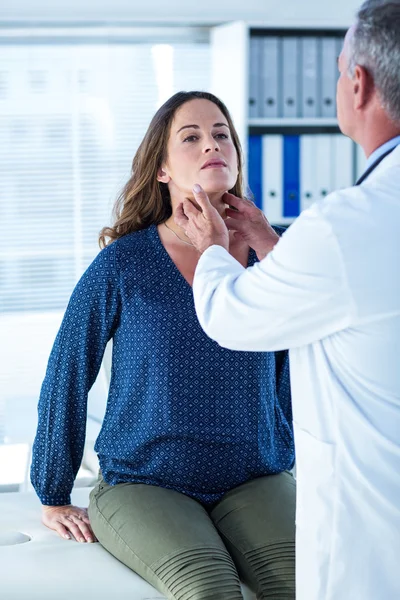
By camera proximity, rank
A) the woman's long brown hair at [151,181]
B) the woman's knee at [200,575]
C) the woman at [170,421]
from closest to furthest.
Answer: the woman's knee at [200,575], the woman at [170,421], the woman's long brown hair at [151,181]

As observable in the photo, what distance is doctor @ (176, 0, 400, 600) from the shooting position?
1122 millimetres

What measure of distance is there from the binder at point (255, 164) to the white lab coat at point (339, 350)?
2.06 metres

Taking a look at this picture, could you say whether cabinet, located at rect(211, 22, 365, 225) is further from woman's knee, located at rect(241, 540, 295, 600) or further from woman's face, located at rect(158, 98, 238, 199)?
woman's knee, located at rect(241, 540, 295, 600)

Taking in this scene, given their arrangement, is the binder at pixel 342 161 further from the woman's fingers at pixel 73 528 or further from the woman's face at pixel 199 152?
the woman's fingers at pixel 73 528

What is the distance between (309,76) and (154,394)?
2.11 m

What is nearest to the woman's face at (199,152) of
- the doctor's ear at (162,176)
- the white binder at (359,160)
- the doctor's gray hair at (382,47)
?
the doctor's ear at (162,176)

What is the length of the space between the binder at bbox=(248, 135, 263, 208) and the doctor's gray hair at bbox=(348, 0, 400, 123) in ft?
6.98

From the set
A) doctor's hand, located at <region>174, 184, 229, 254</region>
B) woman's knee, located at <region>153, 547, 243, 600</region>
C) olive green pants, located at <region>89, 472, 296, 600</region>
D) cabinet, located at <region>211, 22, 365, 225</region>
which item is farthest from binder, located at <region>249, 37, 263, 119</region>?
woman's knee, located at <region>153, 547, 243, 600</region>

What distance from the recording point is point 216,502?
65.3 inches

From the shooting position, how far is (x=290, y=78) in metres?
3.35

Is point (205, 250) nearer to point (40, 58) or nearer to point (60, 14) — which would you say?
point (60, 14)

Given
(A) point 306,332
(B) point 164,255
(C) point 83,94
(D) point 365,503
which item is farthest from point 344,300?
(C) point 83,94

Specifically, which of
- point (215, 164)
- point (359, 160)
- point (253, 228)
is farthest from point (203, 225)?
point (359, 160)

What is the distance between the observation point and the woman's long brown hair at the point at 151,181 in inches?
73.5
